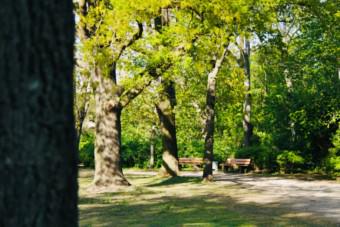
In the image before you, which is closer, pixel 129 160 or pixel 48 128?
pixel 48 128

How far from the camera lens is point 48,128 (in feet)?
8.21

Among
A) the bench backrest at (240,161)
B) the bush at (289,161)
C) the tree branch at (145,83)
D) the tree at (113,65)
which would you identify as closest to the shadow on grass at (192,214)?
the tree at (113,65)

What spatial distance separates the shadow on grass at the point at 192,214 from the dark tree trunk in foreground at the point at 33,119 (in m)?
9.04

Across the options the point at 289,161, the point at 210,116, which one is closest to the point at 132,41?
the point at 210,116

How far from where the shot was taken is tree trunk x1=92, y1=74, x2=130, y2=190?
69.2 ft

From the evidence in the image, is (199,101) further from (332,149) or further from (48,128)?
(48,128)

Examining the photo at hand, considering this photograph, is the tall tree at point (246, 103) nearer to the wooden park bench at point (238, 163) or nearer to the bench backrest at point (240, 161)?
the wooden park bench at point (238, 163)

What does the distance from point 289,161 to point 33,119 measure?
26.3 metres

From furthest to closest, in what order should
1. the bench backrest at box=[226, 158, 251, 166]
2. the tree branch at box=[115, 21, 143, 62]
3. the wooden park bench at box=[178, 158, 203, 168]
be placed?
the wooden park bench at box=[178, 158, 203, 168]
the bench backrest at box=[226, 158, 251, 166]
the tree branch at box=[115, 21, 143, 62]

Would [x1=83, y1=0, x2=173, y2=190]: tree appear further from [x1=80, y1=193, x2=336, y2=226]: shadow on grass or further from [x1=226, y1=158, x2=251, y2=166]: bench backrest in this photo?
[x1=226, y1=158, x2=251, y2=166]: bench backrest

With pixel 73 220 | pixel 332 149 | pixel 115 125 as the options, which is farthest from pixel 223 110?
pixel 73 220

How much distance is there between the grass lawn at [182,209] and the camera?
11797 mm

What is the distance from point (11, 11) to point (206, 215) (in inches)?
432

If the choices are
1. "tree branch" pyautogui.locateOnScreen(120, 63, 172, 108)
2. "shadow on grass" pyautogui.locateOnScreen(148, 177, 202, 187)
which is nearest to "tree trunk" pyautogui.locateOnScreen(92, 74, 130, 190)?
"tree branch" pyautogui.locateOnScreen(120, 63, 172, 108)
